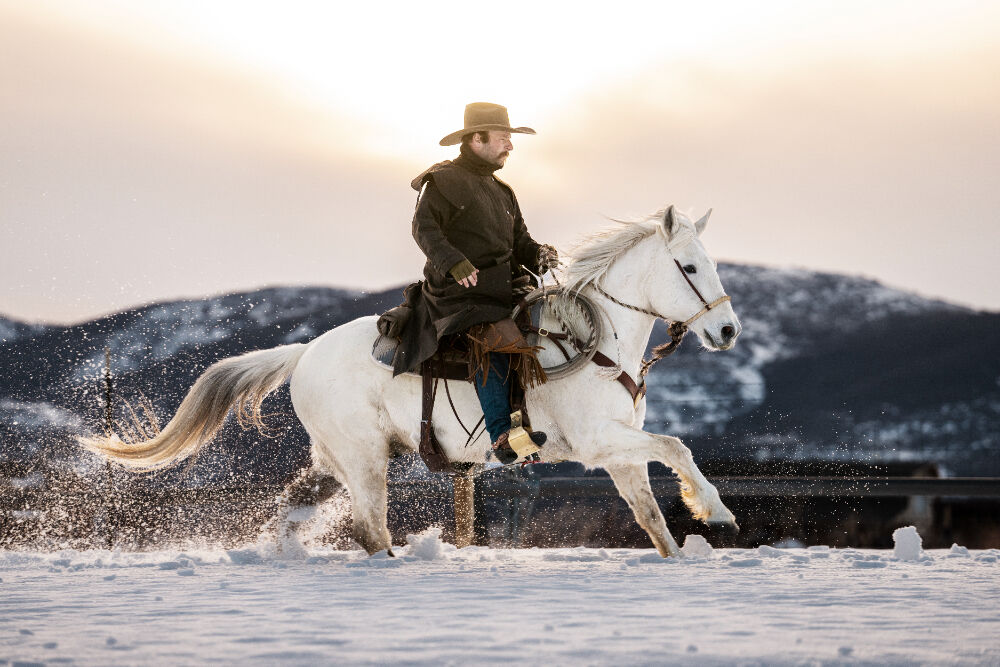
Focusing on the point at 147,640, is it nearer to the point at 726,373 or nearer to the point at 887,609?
the point at 887,609

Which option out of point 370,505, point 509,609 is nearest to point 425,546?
point 370,505

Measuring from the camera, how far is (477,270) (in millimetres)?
6035

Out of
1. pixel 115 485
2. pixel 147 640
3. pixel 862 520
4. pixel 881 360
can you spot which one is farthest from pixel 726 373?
pixel 147 640

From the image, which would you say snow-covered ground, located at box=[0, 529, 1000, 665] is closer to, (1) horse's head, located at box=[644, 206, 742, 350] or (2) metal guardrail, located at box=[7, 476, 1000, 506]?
(1) horse's head, located at box=[644, 206, 742, 350]

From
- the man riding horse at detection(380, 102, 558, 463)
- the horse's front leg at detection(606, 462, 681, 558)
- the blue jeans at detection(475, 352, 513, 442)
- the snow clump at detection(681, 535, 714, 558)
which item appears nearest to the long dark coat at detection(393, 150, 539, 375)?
the man riding horse at detection(380, 102, 558, 463)

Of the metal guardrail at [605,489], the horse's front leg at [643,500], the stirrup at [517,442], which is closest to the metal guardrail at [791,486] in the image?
the metal guardrail at [605,489]

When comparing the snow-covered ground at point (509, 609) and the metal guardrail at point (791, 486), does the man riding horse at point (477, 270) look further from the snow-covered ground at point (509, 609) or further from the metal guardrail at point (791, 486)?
the metal guardrail at point (791, 486)

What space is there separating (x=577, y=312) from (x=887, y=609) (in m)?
2.50

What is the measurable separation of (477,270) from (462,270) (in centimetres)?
30

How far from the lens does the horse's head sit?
5.80 m

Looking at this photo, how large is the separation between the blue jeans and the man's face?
3.90ft

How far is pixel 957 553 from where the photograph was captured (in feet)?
23.2

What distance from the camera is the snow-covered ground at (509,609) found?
11.1 feet

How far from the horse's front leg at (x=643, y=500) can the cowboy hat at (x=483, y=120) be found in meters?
2.17
